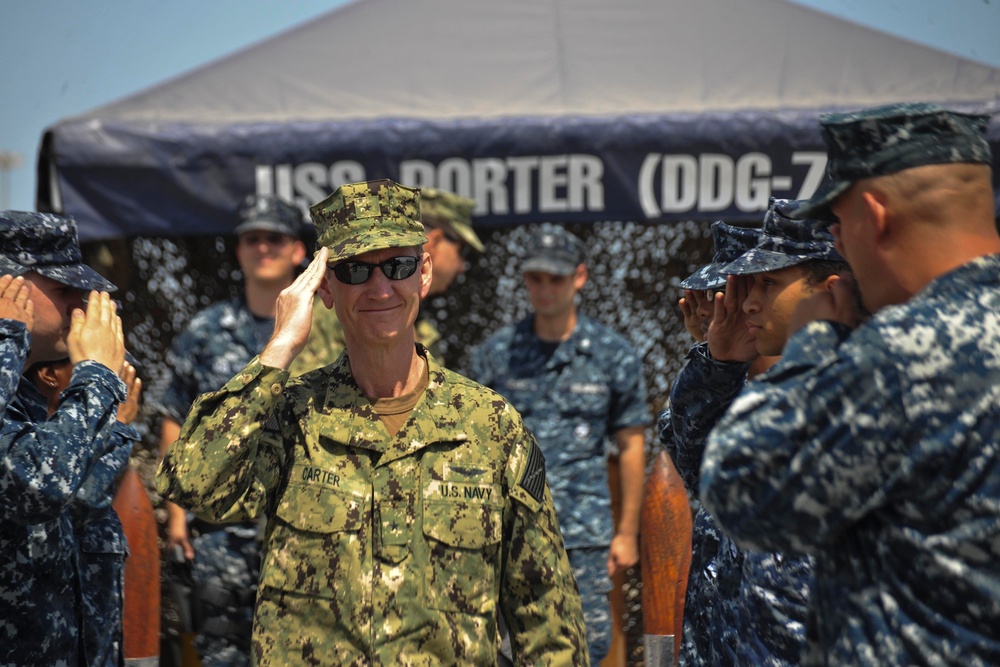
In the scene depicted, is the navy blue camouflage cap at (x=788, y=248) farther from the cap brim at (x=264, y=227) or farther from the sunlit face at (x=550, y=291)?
the cap brim at (x=264, y=227)

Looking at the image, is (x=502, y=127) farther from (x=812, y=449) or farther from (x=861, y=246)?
(x=812, y=449)

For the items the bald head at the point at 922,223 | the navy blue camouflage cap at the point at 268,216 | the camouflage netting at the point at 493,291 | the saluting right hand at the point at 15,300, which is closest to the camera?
the bald head at the point at 922,223

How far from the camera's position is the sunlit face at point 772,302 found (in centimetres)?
259

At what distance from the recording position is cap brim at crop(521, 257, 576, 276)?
5121mm

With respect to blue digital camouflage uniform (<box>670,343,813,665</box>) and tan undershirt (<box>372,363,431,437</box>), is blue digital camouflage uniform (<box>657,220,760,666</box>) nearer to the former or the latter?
blue digital camouflage uniform (<box>670,343,813,665</box>)

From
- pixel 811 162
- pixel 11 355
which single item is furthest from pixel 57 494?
pixel 811 162

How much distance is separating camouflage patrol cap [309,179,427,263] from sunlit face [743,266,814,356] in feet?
2.65

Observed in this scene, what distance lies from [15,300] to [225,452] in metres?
0.75

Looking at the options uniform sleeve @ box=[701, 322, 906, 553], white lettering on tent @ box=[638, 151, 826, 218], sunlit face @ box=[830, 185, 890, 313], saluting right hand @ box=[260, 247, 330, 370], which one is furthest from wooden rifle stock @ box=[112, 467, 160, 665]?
sunlit face @ box=[830, 185, 890, 313]

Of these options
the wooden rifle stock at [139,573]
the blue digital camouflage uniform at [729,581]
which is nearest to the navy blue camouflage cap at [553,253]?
the wooden rifle stock at [139,573]

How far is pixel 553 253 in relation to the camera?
17.0 feet

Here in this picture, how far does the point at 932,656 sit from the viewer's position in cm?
164

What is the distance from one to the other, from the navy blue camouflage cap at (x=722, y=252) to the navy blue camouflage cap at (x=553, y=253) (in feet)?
6.74

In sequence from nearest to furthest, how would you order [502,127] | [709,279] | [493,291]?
[709,279], [502,127], [493,291]
